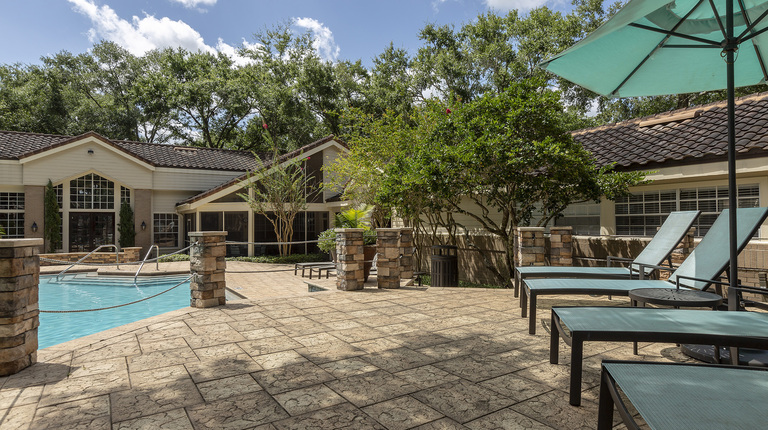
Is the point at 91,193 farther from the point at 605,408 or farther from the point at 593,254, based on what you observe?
the point at 605,408

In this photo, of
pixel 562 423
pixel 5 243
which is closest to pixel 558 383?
pixel 562 423

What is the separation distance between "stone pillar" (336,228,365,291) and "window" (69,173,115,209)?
49.9 ft

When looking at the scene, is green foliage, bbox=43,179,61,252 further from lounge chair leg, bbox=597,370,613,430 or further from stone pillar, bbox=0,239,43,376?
lounge chair leg, bbox=597,370,613,430

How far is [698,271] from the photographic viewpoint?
3920 millimetres

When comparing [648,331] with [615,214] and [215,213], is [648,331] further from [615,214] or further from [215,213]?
[215,213]

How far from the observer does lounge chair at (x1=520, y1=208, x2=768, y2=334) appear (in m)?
3.73

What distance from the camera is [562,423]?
8.05ft

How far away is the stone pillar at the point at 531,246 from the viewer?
7.18m

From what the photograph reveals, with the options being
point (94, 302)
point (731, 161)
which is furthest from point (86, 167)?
point (731, 161)

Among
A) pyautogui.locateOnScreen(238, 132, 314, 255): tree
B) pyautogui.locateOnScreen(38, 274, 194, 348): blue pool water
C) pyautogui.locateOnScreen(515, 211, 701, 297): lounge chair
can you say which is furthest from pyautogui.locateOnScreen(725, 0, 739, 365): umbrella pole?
pyautogui.locateOnScreen(238, 132, 314, 255): tree

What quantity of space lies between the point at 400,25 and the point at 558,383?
26.1 metres

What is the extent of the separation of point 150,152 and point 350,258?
661 inches

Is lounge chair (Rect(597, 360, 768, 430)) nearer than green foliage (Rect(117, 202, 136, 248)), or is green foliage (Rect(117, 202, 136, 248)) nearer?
lounge chair (Rect(597, 360, 768, 430))

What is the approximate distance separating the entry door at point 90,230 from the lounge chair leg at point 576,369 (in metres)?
19.8
